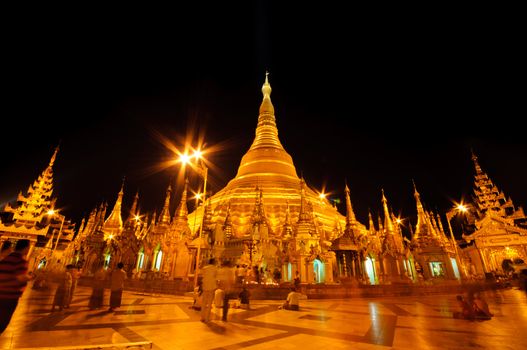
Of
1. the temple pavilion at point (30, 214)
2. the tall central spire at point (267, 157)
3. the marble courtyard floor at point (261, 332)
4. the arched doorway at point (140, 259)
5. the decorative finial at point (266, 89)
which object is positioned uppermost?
the decorative finial at point (266, 89)

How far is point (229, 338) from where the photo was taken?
477cm

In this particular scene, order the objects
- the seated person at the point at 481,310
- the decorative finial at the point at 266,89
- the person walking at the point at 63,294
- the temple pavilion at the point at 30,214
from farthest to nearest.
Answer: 1. the decorative finial at the point at 266,89
2. the temple pavilion at the point at 30,214
3. the person walking at the point at 63,294
4. the seated person at the point at 481,310

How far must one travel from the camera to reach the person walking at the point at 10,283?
3.75 metres

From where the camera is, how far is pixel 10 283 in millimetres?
3779

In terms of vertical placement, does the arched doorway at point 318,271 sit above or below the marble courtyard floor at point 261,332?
above

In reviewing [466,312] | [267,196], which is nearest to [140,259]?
[267,196]

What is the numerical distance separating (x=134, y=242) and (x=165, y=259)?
5.73 meters

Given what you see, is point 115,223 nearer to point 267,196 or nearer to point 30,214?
point 30,214

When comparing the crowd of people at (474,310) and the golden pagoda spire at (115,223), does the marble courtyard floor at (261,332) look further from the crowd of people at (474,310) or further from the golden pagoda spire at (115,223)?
the golden pagoda spire at (115,223)

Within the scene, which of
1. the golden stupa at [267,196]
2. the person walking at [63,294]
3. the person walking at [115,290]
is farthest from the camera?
the golden stupa at [267,196]

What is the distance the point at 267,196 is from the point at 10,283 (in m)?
28.9

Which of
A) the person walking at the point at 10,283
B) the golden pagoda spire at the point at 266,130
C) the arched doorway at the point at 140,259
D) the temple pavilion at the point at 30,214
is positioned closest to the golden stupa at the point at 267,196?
the golden pagoda spire at the point at 266,130

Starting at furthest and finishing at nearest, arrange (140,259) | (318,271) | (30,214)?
1. (30,214)
2. (140,259)
3. (318,271)

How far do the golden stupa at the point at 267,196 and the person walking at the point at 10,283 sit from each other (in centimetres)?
1931
